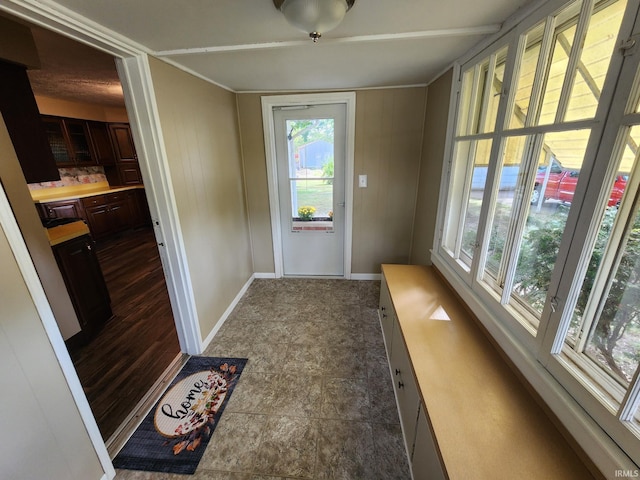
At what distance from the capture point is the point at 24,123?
68.7 inches

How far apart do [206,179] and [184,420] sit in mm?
1730

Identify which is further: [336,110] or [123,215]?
[123,215]

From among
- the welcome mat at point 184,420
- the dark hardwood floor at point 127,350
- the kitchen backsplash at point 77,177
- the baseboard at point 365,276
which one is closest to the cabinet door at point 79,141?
the kitchen backsplash at point 77,177

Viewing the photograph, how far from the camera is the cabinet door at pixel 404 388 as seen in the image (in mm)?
1236

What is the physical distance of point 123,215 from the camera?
5164 millimetres

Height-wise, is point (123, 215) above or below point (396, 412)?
above

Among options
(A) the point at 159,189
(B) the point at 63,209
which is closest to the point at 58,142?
(B) the point at 63,209

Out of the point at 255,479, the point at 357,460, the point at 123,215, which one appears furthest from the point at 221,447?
the point at 123,215

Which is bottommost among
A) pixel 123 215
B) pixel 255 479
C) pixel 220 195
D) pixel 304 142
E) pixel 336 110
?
pixel 255 479

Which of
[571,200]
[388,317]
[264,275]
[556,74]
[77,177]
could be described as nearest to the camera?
[571,200]

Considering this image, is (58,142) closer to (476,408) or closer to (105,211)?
(105,211)

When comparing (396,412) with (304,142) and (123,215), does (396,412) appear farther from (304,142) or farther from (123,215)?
(123,215)

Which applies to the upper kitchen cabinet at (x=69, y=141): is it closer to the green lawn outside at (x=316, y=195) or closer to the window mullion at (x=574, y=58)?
the green lawn outside at (x=316, y=195)

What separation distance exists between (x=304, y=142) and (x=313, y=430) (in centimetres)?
255
